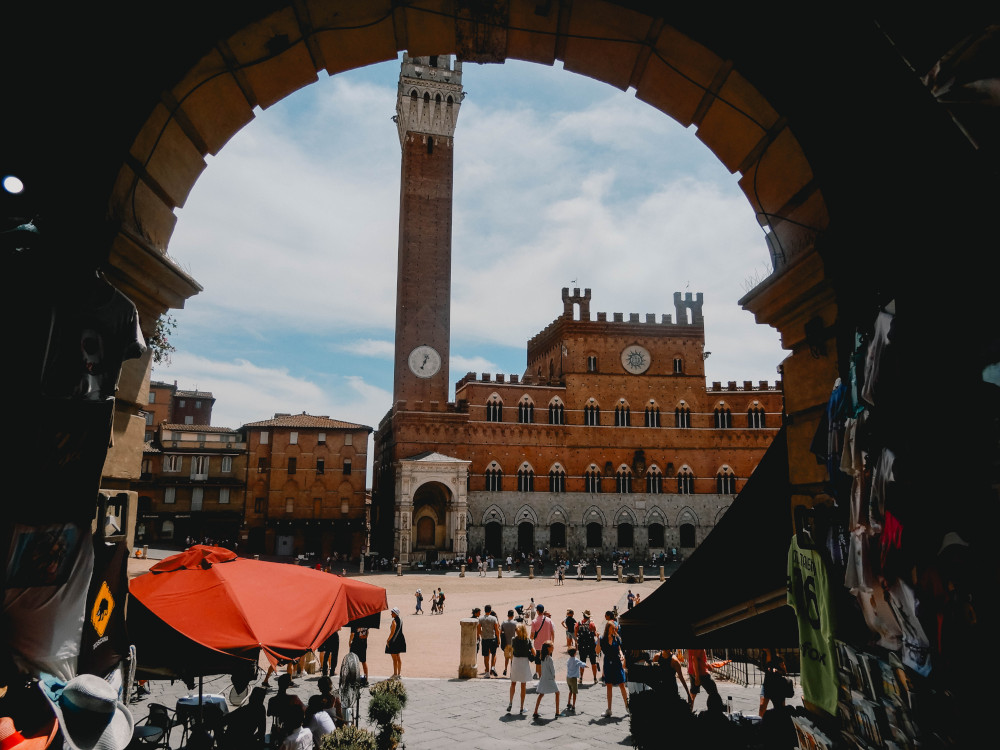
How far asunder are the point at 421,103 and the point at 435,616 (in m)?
35.9

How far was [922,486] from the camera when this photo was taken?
2.83 metres

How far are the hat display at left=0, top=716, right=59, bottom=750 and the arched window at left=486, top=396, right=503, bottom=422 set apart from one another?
38.4 m

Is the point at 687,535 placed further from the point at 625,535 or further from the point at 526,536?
the point at 526,536

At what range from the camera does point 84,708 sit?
3.23 metres

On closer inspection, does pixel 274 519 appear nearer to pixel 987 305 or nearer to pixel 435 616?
pixel 435 616

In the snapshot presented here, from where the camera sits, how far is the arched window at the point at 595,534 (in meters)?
41.2

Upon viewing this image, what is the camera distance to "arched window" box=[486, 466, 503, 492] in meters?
40.6

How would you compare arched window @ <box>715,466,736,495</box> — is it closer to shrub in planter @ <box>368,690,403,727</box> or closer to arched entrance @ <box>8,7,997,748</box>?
shrub in planter @ <box>368,690,403,727</box>

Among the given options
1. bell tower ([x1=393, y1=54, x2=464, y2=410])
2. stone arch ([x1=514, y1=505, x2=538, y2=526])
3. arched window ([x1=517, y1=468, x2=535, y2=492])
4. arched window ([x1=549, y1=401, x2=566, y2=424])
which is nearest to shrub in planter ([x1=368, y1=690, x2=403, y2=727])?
bell tower ([x1=393, y1=54, x2=464, y2=410])

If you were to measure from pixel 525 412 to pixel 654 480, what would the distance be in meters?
9.48

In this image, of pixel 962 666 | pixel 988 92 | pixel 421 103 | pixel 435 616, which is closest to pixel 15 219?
pixel 988 92

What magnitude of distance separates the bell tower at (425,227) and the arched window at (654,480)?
14.0m

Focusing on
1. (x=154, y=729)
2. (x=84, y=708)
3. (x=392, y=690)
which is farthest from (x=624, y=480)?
(x=84, y=708)

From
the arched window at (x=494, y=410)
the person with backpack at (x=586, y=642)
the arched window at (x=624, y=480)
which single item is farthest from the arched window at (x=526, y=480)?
the person with backpack at (x=586, y=642)
